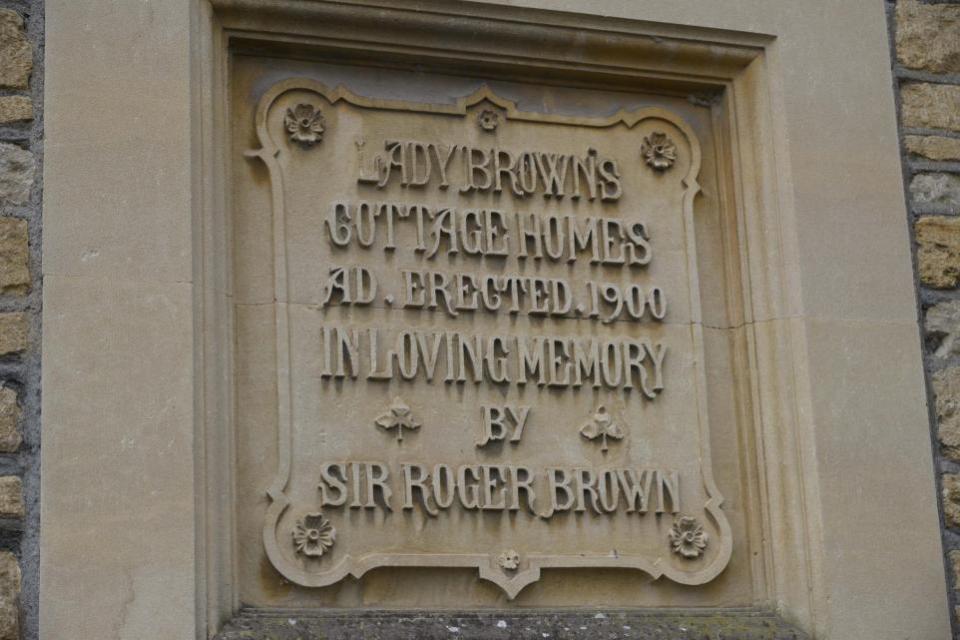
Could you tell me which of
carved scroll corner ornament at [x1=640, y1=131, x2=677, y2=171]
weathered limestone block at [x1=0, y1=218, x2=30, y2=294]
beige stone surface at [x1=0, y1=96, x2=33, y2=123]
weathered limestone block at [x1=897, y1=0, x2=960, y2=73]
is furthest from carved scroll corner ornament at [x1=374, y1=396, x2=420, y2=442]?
weathered limestone block at [x1=897, y1=0, x2=960, y2=73]

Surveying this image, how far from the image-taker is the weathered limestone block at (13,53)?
5.24 m

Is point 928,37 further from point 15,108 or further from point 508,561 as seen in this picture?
point 15,108

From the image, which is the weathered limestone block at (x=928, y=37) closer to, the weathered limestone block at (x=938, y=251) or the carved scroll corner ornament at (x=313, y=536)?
the weathered limestone block at (x=938, y=251)

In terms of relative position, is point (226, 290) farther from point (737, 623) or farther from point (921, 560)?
point (921, 560)

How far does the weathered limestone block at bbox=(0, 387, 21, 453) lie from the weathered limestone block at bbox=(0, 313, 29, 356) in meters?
0.12

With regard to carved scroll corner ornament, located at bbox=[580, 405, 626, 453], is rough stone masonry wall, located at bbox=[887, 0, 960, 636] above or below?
above

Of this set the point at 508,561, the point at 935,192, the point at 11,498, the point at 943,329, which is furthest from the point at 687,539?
the point at 11,498

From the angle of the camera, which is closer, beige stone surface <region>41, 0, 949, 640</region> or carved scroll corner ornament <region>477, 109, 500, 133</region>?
beige stone surface <region>41, 0, 949, 640</region>

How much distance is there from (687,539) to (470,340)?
894 mm

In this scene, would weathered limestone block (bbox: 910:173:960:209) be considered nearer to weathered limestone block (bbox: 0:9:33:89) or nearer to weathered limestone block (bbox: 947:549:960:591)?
weathered limestone block (bbox: 947:549:960:591)

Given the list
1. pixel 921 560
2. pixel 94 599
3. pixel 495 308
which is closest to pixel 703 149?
pixel 495 308

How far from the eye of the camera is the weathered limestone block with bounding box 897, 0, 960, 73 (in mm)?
6121

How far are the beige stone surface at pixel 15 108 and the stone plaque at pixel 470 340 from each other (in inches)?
26.8

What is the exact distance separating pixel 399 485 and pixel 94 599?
990mm
